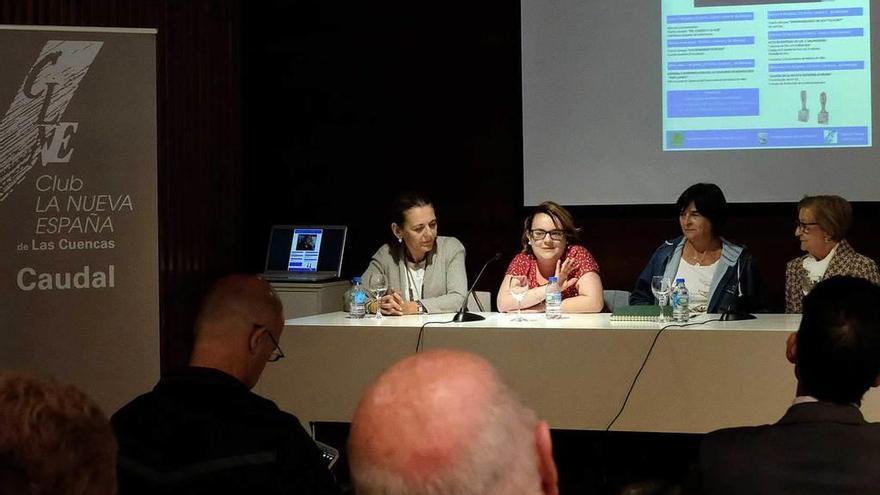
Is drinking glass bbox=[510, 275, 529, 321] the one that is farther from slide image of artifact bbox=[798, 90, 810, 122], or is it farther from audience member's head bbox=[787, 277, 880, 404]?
audience member's head bbox=[787, 277, 880, 404]

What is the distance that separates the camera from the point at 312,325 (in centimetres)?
383

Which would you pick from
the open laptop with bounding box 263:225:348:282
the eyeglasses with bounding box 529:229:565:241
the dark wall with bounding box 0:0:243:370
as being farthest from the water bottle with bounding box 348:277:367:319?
the dark wall with bounding box 0:0:243:370

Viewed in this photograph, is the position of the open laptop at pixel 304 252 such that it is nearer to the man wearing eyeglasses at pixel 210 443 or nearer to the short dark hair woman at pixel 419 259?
the short dark hair woman at pixel 419 259

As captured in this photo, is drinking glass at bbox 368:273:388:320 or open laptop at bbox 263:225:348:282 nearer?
drinking glass at bbox 368:273:388:320

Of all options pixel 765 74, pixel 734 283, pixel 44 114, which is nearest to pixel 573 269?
pixel 734 283

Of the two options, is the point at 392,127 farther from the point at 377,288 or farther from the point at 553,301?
the point at 553,301

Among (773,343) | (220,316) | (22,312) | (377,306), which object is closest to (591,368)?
(773,343)

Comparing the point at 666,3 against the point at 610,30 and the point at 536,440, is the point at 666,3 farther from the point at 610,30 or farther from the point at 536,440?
the point at 536,440

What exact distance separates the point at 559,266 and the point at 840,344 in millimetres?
2530

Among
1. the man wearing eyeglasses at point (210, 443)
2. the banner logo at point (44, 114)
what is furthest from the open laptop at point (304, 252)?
the man wearing eyeglasses at point (210, 443)

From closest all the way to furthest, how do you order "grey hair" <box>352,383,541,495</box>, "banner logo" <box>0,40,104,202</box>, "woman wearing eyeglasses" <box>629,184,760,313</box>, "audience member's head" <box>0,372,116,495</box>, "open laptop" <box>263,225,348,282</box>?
"grey hair" <box>352,383,541,495</box> < "audience member's head" <box>0,372,116,495</box> < "banner logo" <box>0,40,104,202</box> < "woman wearing eyeglasses" <box>629,184,760,313</box> < "open laptop" <box>263,225,348,282</box>

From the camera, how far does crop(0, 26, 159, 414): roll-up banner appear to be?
3822 millimetres

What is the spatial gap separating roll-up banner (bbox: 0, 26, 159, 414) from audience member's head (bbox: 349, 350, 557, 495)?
3257 millimetres

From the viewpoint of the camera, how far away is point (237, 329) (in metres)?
2.01
